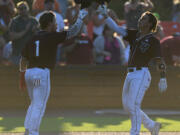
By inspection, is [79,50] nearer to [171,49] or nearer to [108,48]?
[108,48]

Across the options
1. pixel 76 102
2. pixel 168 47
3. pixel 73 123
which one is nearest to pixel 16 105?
pixel 76 102

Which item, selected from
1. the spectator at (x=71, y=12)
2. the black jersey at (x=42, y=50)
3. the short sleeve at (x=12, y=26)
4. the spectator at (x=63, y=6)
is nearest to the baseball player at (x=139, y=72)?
the black jersey at (x=42, y=50)

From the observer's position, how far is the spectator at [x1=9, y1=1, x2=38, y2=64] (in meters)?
10.9

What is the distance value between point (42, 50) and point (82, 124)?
101 inches

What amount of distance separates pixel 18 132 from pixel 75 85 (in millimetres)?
3278

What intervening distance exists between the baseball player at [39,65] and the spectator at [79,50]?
4.42m

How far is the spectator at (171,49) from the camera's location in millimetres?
11406

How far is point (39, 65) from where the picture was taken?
6484 millimetres

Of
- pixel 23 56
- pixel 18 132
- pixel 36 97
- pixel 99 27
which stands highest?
pixel 99 27

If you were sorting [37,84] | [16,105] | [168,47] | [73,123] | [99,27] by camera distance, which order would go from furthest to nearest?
[99,27] → [168,47] → [16,105] → [73,123] → [37,84]

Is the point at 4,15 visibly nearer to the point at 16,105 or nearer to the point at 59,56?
the point at 59,56

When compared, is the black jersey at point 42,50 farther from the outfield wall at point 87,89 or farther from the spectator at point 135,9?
the spectator at point 135,9

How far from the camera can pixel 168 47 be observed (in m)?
11.4

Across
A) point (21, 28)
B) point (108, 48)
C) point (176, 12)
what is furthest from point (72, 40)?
point (176, 12)
